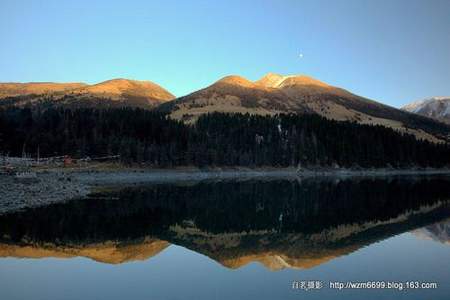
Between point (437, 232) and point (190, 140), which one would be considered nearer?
point (437, 232)

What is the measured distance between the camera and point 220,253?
31281mm

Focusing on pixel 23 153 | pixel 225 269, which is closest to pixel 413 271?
pixel 225 269

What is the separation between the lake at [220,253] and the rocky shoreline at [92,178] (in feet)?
16.5

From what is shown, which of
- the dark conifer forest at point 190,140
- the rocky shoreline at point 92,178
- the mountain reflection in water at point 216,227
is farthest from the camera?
the dark conifer forest at point 190,140

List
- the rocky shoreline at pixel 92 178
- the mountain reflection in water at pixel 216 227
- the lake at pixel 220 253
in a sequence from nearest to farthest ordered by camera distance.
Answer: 1. the lake at pixel 220 253
2. the mountain reflection in water at pixel 216 227
3. the rocky shoreline at pixel 92 178

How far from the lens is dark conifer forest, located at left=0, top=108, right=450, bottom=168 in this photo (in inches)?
5108

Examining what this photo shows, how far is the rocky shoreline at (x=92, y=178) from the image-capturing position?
5341cm

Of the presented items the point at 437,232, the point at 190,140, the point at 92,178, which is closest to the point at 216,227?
the point at 437,232

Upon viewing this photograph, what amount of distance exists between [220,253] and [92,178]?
248ft

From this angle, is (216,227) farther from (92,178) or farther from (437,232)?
(92,178)

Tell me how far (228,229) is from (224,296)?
21.3 m

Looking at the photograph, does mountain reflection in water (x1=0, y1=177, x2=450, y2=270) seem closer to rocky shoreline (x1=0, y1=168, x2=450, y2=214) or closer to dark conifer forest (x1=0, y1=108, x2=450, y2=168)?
rocky shoreline (x1=0, y1=168, x2=450, y2=214)

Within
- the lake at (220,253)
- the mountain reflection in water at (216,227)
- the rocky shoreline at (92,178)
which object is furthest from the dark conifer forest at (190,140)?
the lake at (220,253)

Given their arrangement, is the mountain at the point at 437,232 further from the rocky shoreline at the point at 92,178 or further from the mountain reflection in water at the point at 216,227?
the rocky shoreline at the point at 92,178
